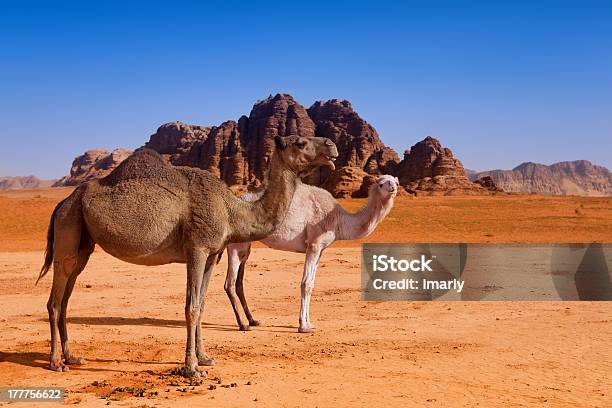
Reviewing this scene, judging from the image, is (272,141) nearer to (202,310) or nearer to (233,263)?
(233,263)

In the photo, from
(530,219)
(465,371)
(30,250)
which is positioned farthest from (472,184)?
(465,371)

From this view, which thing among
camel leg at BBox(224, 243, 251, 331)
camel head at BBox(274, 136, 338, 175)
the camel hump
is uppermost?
camel head at BBox(274, 136, 338, 175)

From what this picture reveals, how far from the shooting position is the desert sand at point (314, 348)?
768 centimetres

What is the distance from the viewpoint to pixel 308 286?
40.3 feet

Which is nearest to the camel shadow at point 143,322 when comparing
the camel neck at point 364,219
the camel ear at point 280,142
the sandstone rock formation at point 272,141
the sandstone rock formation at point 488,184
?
the camel neck at point 364,219

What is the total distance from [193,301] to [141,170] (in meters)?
2.06

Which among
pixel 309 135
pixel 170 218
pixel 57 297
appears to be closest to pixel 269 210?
pixel 170 218

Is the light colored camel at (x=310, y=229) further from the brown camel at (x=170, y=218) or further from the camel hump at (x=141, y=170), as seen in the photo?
the brown camel at (x=170, y=218)

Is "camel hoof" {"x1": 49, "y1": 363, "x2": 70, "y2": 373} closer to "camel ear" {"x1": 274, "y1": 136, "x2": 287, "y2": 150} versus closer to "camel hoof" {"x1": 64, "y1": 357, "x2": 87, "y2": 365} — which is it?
"camel hoof" {"x1": 64, "y1": 357, "x2": 87, "y2": 365}

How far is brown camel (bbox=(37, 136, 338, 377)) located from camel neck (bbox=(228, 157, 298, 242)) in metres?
0.01

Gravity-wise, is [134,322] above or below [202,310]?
below

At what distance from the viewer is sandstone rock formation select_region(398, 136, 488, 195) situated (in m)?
96.0

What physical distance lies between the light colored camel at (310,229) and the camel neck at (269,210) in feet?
11.7

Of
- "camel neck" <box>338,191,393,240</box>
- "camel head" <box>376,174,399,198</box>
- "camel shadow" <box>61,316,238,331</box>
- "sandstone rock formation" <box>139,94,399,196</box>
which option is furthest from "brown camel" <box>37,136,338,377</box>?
"sandstone rock formation" <box>139,94,399,196</box>
